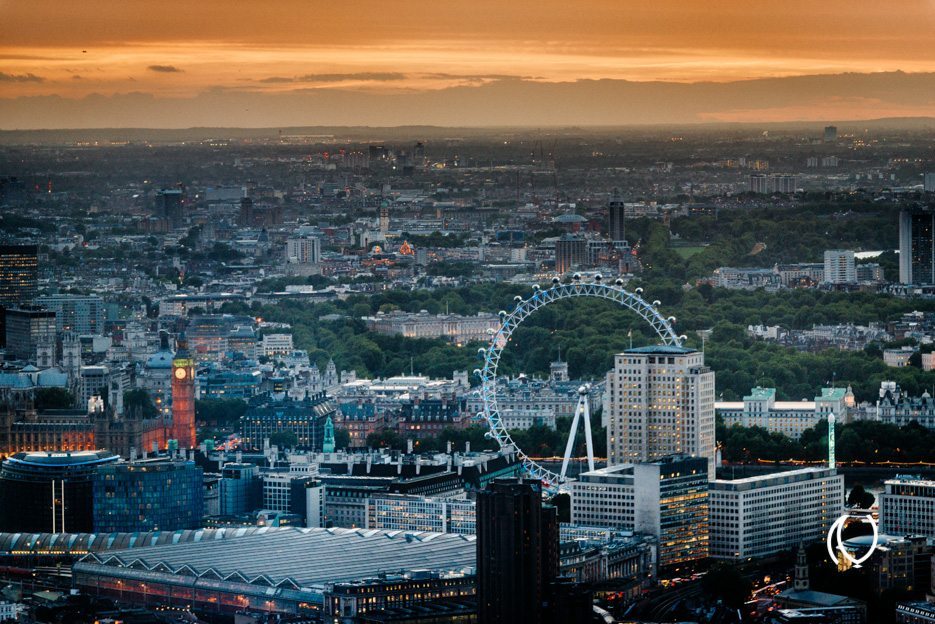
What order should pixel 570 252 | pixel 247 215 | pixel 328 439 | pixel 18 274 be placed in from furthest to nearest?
pixel 247 215
pixel 570 252
pixel 18 274
pixel 328 439

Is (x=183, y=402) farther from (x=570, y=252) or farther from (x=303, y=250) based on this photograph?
(x=303, y=250)

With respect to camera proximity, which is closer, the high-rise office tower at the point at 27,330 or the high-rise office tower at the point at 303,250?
the high-rise office tower at the point at 27,330

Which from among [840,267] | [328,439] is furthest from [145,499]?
[840,267]

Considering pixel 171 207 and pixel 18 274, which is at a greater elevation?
pixel 171 207

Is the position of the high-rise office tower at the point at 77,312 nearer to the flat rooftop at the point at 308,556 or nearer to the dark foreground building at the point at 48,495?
the dark foreground building at the point at 48,495

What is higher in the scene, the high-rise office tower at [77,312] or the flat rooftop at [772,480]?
the high-rise office tower at [77,312]

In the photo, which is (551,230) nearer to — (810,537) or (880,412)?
(880,412)

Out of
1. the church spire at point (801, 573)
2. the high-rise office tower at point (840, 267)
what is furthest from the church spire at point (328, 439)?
the high-rise office tower at point (840, 267)

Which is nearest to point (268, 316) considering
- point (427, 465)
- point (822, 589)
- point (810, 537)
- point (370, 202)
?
point (370, 202)
